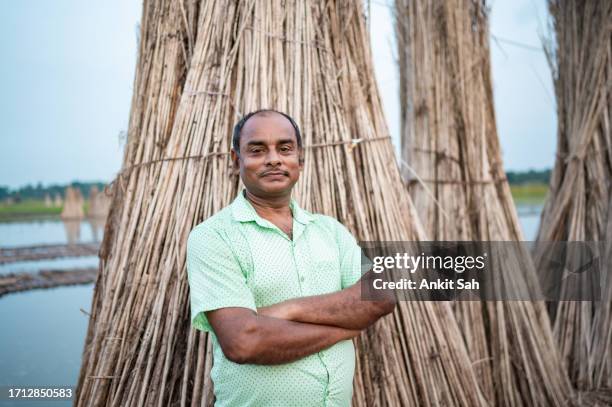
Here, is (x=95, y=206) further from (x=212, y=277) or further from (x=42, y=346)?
(x=212, y=277)

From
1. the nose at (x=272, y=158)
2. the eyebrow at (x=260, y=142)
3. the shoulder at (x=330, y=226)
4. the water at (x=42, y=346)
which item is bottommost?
the water at (x=42, y=346)

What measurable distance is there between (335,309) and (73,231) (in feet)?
21.2

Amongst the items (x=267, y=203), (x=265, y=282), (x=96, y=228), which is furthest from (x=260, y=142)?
(x=96, y=228)

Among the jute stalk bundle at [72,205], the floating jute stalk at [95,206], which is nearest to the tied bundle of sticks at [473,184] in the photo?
the jute stalk bundle at [72,205]

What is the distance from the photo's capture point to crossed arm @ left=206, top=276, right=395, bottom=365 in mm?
1488

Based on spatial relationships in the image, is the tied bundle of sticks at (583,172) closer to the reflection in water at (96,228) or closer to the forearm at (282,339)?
the forearm at (282,339)

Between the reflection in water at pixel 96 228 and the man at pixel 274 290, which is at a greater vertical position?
the man at pixel 274 290

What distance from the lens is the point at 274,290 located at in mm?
1649

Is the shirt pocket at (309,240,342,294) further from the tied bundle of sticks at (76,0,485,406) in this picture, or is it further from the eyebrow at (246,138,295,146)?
the tied bundle of sticks at (76,0,485,406)

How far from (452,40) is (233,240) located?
245 centimetres

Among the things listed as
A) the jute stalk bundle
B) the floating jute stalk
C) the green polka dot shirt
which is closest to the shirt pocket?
the green polka dot shirt

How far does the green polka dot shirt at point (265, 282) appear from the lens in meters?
1.56

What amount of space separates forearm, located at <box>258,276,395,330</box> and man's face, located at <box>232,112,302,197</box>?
1.14 feet

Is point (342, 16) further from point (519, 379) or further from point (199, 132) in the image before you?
point (519, 379)
